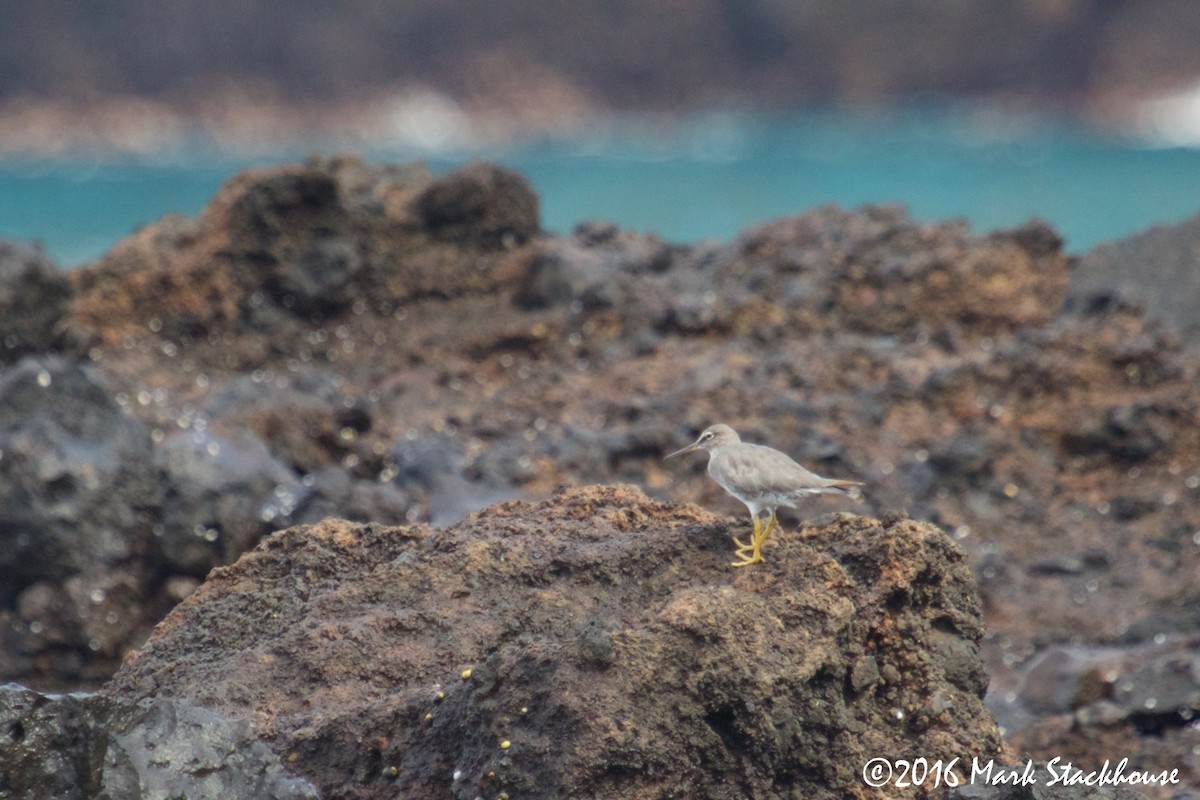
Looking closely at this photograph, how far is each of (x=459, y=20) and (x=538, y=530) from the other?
79.4 m

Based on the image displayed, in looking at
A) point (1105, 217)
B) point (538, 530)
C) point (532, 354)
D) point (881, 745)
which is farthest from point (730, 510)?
Result: point (1105, 217)

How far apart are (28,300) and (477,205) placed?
415 centimetres

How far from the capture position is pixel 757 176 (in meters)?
55.7

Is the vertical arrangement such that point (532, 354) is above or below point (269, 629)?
above

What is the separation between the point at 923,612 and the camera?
507cm

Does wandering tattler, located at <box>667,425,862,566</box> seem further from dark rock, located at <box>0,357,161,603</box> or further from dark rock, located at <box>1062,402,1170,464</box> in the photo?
dark rock, located at <box>1062,402,1170,464</box>

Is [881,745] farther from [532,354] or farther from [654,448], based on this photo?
[532,354]

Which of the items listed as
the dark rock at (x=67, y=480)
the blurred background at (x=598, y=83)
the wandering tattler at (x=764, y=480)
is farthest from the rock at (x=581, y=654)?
the blurred background at (x=598, y=83)

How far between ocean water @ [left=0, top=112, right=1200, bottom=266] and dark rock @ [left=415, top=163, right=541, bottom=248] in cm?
1615

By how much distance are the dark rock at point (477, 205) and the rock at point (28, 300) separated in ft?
11.6

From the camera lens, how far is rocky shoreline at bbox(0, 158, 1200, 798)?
15.6ft

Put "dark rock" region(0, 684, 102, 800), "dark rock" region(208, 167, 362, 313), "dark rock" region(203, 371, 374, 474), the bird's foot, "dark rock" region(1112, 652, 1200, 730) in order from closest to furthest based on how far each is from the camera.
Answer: "dark rock" region(0, 684, 102, 800), the bird's foot, "dark rock" region(1112, 652, 1200, 730), "dark rock" region(203, 371, 374, 474), "dark rock" region(208, 167, 362, 313)

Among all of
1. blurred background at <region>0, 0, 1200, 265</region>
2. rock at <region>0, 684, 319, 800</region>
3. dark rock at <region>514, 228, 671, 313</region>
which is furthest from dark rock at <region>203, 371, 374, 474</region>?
blurred background at <region>0, 0, 1200, 265</region>

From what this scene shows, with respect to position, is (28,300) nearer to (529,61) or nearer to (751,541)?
(751,541)
